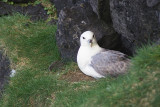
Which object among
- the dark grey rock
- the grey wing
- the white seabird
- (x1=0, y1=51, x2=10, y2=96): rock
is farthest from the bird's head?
(x1=0, y1=51, x2=10, y2=96): rock

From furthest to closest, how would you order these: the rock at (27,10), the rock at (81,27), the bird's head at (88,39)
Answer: the rock at (27,10), the rock at (81,27), the bird's head at (88,39)

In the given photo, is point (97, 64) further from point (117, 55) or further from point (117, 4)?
point (117, 4)

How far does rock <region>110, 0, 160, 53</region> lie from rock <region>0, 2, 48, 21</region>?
88.9 inches

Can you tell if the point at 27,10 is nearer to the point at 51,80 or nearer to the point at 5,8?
the point at 5,8

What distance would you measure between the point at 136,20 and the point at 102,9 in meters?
0.69

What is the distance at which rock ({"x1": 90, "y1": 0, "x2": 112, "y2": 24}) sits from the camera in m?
5.09

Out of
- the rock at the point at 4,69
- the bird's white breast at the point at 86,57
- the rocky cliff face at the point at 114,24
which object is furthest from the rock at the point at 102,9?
the rock at the point at 4,69

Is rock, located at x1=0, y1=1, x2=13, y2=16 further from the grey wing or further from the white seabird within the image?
the grey wing

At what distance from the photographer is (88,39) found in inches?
202

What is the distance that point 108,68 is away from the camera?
4820 millimetres

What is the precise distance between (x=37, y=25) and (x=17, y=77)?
1565 mm

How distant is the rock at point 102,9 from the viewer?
16.7 feet

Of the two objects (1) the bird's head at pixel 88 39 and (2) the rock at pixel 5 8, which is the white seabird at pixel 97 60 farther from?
(2) the rock at pixel 5 8

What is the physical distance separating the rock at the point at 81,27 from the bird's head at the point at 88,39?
0.96 feet
